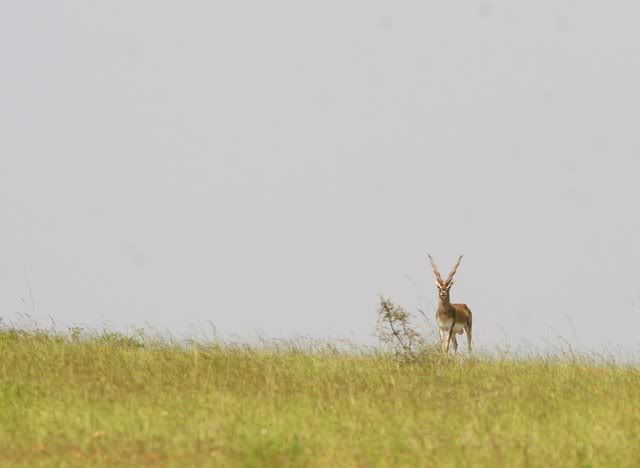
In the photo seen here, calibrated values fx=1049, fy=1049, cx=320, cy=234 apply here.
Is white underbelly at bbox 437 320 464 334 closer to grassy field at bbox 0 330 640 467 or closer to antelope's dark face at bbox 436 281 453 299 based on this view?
Answer: antelope's dark face at bbox 436 281 453 299

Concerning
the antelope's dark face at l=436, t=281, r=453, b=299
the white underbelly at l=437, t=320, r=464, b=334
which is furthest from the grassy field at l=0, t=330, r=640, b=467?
the white underbelly at l=437, t=320, r=464, b=334

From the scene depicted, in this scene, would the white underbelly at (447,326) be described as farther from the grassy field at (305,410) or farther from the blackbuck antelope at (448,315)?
the grassy field at (305,410)

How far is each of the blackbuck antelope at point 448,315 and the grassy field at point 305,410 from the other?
3.32 m

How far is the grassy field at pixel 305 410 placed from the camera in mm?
9594

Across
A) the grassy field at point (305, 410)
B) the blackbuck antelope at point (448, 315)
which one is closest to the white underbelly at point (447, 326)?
the blackbuck antelope at point (448, 315)

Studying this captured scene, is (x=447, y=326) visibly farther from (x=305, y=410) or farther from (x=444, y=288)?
(x=305, y=410)

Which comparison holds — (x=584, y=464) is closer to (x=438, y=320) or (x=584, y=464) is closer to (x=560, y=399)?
(x=560, y=399)

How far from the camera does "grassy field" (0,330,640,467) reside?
959cm

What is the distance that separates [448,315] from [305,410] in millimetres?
9506

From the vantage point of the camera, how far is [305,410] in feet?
37.4

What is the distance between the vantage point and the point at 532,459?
945 cm

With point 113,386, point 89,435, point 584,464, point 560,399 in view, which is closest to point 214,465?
point 89,435

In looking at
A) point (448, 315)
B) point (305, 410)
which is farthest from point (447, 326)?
point (305, 410)

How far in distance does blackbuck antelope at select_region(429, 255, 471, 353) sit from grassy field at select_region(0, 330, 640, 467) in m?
3.32
